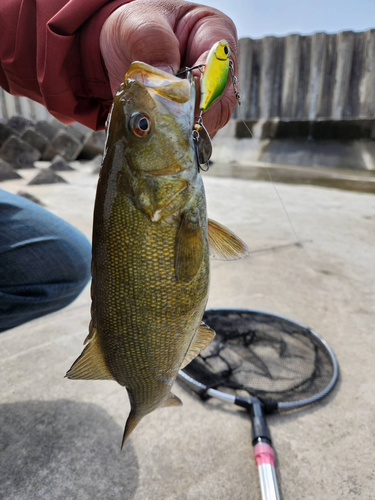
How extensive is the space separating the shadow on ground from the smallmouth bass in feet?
2.27

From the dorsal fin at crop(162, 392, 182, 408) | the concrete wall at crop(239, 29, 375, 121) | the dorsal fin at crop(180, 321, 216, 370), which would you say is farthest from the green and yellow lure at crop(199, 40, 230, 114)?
the concrete wall at crop(239, 29, 375, 121)

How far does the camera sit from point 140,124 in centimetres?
109

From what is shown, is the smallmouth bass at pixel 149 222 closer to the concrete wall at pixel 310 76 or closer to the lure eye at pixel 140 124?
the lure eye at pixel 140 124

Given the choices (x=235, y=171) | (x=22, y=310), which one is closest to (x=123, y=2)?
(x=22, y=310)

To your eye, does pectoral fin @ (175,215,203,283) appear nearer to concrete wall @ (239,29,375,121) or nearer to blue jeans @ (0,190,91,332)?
blue jeans @ (0,190,91,332)

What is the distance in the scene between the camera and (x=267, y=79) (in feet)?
44.9

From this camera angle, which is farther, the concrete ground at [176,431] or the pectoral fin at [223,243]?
the concrete ground at [176,431]

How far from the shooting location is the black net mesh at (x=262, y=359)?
204 centimetres

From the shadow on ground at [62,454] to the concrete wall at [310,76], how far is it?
41.2 feet

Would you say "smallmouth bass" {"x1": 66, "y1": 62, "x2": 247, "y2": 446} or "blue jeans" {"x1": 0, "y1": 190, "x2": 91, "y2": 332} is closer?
"smallmouth bass" {"x1": 66, "y1": 62, "x2": 247, "y2": 446}

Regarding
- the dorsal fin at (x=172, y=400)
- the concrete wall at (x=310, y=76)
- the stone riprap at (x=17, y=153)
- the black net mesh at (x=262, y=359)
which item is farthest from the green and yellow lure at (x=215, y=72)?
the concrete wall at (x=310, y=76)

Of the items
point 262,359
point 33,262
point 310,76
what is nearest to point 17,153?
point 310,76

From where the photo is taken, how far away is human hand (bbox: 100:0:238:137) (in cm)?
131

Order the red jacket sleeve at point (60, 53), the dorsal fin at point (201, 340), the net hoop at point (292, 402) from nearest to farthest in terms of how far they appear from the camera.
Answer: the dorsal fin at point (201, 340) → the red jacket sleeve at point (60, 53) → the net hoop at point (292, 402)
